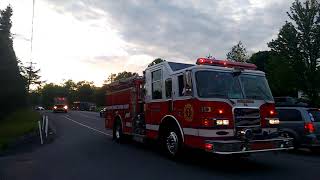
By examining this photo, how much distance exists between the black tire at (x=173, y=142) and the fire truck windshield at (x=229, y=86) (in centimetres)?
182

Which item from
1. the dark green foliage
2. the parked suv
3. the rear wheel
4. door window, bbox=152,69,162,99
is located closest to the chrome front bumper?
door window, bbox=152,69,162,99

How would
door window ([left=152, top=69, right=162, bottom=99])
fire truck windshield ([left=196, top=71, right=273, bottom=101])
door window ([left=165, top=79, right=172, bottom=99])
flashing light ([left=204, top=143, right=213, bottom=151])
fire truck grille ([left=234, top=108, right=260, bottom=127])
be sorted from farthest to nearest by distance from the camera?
door window ([left=152, top=69, right=162, bottom=99]), door window ([left=165, top=79, right=172, bottom=99]), fire truck windshield ([left=196, top=71, right=273, bottom=101]), fire truck grille ([left=234, top=108, right=260, bottom=127]), flashing light ([left=204, top=143, right=213, bottom=151])

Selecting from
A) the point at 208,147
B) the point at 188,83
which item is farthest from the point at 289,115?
the point at 208,147

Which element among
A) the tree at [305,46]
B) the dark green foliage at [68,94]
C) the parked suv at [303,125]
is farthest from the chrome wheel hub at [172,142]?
the dark green foliage at [68,94]

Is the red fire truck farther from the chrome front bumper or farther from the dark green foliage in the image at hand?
the dark green foliage

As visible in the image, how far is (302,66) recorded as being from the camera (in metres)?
35.9

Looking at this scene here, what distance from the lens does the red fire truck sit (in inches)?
437

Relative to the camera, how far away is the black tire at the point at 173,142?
12.7 meters


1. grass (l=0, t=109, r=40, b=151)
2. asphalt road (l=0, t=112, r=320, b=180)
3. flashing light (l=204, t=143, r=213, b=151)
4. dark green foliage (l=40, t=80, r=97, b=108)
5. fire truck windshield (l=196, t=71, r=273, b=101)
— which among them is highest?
dark green foliage (l=40, t=80, r=97, b=108)

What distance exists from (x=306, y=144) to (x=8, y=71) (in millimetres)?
30338

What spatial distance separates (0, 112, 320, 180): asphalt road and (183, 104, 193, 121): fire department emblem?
4.46 feet

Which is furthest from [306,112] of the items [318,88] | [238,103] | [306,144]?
[318,88]

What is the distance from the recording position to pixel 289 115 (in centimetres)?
1580

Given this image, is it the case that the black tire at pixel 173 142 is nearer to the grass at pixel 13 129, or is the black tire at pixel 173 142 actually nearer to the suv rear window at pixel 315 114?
the suv rear window at pixel 315 114
